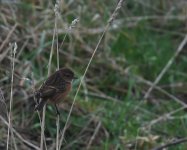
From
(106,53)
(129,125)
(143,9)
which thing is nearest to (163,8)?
(143,9)

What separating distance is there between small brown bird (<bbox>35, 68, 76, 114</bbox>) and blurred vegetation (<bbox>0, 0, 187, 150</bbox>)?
3.79ft

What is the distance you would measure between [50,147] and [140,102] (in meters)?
1.19

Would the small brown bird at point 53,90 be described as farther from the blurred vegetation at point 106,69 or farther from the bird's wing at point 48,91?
the blurred vegetation at point 106,69

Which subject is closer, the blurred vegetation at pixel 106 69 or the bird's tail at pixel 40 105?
the bird's tail at pixel 40 105

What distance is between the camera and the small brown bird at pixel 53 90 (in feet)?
12.8

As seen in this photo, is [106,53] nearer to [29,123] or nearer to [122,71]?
[122,71]

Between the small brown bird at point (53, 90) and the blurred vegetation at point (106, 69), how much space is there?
1156 mm

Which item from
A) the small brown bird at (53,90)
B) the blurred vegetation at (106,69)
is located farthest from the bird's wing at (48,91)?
the blurred vegetation at (106,69)

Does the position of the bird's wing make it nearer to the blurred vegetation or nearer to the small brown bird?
the small brown bird

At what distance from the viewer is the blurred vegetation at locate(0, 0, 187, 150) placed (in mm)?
5750

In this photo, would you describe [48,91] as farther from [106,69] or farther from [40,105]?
[106,69]

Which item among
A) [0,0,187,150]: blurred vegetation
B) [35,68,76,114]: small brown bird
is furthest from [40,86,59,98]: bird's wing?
[0,0,187,150]: blurred vegetation

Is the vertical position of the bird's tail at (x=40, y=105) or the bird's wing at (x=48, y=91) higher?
the bird's wing at (x=48, y=91)

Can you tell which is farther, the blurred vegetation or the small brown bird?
the blurred vegetation
